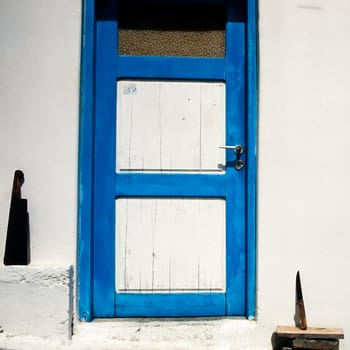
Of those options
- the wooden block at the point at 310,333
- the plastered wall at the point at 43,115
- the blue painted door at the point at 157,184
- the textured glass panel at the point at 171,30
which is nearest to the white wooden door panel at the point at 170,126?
the blue painted door at the point at 157,184

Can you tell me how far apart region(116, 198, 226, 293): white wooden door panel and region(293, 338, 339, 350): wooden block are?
525 millimetres

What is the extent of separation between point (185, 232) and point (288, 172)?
0.71m

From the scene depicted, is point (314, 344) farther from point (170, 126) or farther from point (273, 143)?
point (170, 126)

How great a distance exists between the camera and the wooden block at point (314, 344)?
2930mm

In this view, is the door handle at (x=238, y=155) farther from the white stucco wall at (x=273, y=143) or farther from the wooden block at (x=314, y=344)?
the wooden block at (x=314, y=344)

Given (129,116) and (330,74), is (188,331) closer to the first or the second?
(129,116)

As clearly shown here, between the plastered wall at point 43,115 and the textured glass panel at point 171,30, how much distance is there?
13.2 inches

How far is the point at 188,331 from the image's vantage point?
304cm

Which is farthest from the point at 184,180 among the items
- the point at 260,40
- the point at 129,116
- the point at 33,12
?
the point at 33,12

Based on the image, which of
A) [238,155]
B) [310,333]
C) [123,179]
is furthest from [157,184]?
[310,333]

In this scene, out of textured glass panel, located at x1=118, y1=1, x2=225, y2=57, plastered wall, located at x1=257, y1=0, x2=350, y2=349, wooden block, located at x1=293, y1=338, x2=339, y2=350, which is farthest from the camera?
textured glass panel, located at x1=118, y1=1, x2=225, y2=57

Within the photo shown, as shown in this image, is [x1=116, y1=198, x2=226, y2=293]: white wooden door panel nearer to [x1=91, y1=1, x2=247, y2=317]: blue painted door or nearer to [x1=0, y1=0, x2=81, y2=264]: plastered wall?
[x1=91, y1=1, x2=247, y2=317]: blue painted door

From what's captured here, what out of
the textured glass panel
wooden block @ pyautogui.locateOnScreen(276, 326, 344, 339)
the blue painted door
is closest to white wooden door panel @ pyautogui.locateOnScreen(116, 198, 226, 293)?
the blue painted door

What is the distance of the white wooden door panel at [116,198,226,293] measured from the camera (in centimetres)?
313
